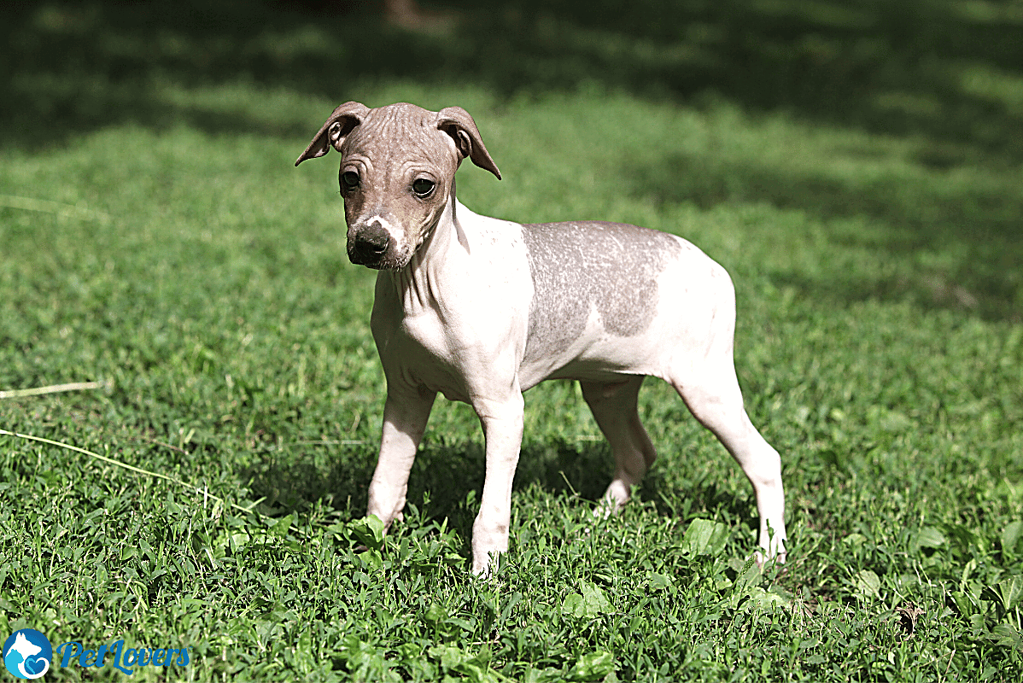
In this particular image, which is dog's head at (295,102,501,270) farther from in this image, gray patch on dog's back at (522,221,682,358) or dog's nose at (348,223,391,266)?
gray patch on dog's back at (522,221,682,358)

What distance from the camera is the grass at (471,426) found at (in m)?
3.23

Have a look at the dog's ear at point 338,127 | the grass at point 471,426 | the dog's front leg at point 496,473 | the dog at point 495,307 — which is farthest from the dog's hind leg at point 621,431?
the dog's ear at point 338,127

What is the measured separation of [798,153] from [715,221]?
358 centimetres

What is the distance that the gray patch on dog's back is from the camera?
11.1 feet

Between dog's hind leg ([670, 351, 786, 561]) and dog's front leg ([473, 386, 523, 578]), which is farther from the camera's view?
dog's hind leg ([670, 351, 786, 561])

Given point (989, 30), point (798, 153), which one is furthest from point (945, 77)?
point (798, 153)

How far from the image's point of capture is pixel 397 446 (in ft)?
11.9

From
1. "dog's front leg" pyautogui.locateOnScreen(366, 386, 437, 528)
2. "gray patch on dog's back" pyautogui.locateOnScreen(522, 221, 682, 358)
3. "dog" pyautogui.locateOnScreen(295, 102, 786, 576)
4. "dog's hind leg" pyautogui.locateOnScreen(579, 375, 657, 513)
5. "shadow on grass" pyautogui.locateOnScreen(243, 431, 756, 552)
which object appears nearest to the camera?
"dog" pyautogui.locateOnScreen(295, 102, 786, 576)

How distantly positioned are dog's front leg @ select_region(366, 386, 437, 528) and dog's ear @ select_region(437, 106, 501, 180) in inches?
35.7

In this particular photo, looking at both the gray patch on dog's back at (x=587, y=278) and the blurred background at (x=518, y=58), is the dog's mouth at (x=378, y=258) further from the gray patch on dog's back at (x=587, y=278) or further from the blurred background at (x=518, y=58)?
the blurred background at (x=518, y=58)

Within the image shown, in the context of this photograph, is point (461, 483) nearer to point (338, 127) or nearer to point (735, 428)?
point (735, 428)

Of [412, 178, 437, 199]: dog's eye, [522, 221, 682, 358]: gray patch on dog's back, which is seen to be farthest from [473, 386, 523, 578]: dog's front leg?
[412, 178, 437, 199]: dog's eye

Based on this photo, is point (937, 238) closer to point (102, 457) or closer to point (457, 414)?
point (457, 414)

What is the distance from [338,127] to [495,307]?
0.76 meters
